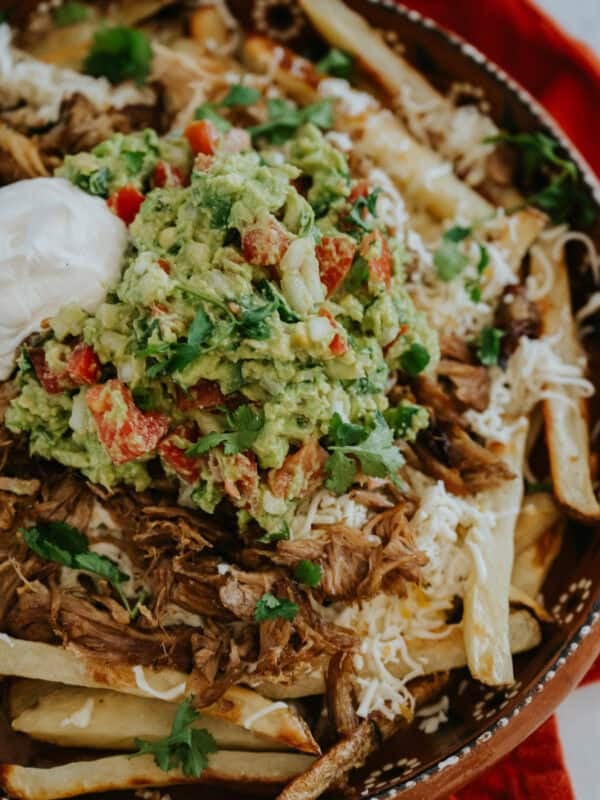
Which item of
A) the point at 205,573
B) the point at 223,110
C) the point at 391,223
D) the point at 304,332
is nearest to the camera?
the point at 304,332

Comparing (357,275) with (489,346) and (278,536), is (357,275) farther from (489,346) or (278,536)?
(278,536)

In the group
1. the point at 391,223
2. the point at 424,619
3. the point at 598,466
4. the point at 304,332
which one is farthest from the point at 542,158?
the point at 424,619

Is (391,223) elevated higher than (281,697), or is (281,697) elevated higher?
(391,223)

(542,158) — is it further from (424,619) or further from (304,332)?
(424,619)

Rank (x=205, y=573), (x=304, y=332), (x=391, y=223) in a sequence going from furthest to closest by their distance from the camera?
(x=391, y=223)
(x=205, y=573)
(x=304, y=332)

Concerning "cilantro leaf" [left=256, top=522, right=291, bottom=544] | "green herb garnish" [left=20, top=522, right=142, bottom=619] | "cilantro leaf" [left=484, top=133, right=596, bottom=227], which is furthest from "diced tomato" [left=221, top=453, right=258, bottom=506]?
"cilantro leaf" [left=484, top=133, right=596, bottom=227]

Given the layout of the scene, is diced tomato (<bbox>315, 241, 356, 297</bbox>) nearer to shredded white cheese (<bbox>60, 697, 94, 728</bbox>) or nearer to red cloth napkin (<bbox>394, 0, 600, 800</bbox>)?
shredded white cheese (<bbox>60, 697, 94, 728</bbox>)

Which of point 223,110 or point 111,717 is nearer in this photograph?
point 111,717
